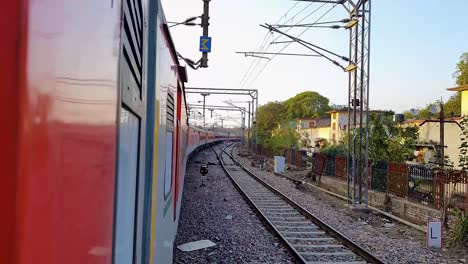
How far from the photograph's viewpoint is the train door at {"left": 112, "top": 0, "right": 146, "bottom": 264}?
58.1 inches

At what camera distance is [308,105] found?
294 ft

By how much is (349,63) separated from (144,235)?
12.1 m

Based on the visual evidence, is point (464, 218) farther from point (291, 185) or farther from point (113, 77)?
point (291, 185)

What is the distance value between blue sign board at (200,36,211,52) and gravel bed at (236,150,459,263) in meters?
5.89

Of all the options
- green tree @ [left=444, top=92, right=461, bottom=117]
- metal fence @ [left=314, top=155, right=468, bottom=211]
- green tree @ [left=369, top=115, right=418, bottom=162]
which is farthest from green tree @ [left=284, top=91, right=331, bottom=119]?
metal fence @ [left=314, top=155, right=468, bottom=211]

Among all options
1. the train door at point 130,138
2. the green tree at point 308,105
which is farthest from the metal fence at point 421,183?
the green tree at point 308,105

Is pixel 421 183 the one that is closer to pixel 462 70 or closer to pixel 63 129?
pixel 63 129

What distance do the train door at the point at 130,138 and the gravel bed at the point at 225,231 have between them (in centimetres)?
593

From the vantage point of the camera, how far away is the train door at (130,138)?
148 centimetres

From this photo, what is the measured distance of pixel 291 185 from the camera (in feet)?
64.5

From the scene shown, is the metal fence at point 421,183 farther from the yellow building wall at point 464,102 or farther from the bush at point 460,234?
the yellow building wall at point 464,102

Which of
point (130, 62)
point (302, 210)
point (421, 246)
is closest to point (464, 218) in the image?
point (421, 246)

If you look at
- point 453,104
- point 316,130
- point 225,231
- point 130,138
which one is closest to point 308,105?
point 316,130

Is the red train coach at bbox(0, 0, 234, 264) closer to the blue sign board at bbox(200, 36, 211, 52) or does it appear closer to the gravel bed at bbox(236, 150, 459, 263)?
the gravel bed at bbox(236, 150, 459, 263)
